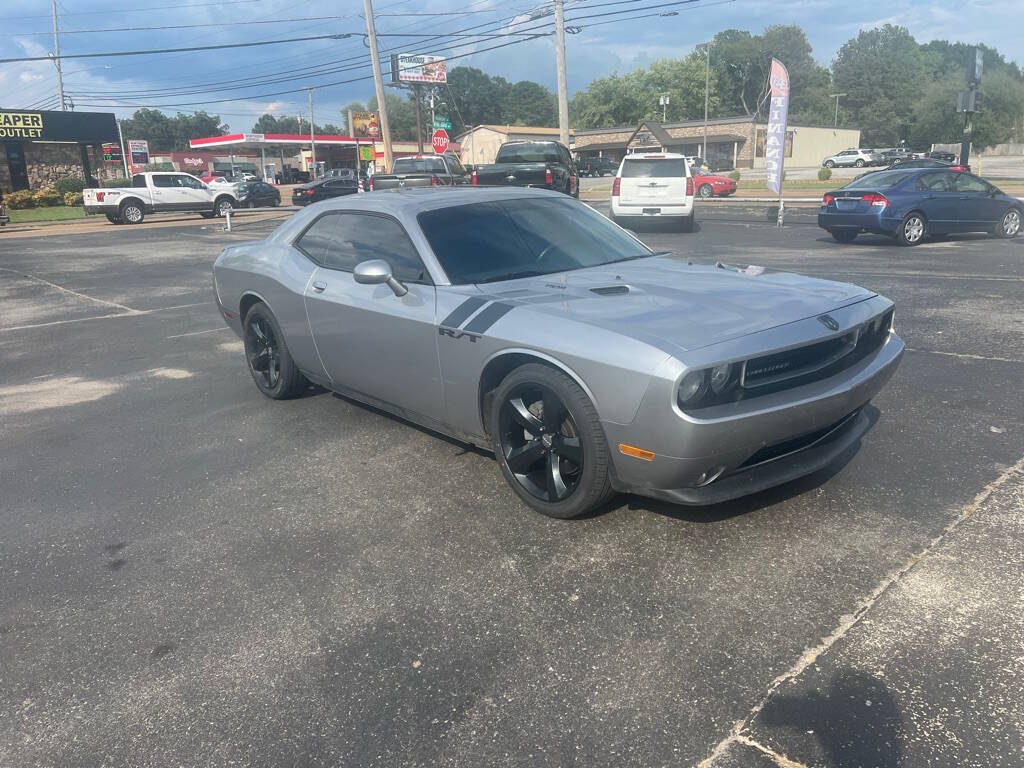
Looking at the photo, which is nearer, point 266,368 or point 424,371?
point 424,371

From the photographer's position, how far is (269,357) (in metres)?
5.75

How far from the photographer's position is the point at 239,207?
112 ft

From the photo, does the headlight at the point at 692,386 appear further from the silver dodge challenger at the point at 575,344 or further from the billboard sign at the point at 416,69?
the billboard sign at the point at 416,69

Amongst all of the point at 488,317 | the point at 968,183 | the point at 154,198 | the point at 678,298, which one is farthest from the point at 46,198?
the point at 678,298

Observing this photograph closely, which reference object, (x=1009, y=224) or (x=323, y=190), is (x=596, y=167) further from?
(x=1009, y=224)

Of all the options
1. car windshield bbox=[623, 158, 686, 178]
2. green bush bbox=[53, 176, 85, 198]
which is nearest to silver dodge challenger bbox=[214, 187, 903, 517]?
car windshield bbox=[623, 158, 686, 178]

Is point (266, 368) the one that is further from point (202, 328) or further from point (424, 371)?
point (202, 328)

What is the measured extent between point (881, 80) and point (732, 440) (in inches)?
5474

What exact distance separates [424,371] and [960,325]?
584 centimetres

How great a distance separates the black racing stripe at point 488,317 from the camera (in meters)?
3.66

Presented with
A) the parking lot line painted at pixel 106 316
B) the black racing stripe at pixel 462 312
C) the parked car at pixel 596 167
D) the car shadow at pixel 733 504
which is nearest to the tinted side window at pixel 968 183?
the car shadow at pixel 733 504

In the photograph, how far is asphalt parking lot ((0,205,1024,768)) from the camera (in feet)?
7.64

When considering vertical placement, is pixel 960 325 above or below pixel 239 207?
below

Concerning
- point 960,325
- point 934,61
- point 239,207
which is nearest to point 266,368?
point 960,325
